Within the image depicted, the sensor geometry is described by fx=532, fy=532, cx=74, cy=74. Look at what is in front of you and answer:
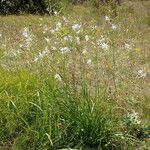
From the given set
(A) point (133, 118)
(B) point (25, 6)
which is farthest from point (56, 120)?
(B) point (25, 6)

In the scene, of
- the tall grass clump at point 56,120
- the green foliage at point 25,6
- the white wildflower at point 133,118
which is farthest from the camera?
the green foliage at point 25,6

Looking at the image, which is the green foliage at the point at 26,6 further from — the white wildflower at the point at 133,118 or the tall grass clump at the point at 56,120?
the tall grass clump at the point at 56,120

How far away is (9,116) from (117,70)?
3.56 m

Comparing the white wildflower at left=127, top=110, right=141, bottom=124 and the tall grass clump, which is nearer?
the tall grass clump

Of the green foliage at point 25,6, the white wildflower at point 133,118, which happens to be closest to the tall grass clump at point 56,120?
the white wildflower at point 133,118

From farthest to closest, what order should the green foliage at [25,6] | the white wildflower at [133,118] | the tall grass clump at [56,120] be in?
1. the green foliage at [25,6]
2. the white wildflower at [133,118]
3. the tall grass clump at [56,120]

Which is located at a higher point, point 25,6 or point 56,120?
point 56,120

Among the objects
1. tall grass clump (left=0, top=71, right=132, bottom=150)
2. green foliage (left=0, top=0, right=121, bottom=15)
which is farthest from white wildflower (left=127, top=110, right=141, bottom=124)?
green foliage (left=0, top=0, right=121, bottom=15)

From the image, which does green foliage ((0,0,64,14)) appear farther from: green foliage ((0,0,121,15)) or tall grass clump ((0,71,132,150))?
tall grass clump ((0,71,132,150))

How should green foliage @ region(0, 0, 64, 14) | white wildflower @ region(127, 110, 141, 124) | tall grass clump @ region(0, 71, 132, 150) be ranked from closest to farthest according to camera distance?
tall grass clump @ region(0, 71, 132, 150) < white wildflower @ region(127, 110, 141, 124) < green foliage @ region(0, 0, 64, 14)

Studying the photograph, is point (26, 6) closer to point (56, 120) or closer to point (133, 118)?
point (133, 118)

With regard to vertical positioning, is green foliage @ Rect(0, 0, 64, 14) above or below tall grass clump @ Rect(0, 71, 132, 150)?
below

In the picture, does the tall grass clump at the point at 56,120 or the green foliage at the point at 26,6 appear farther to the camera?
the green foliage at the point at 26,6

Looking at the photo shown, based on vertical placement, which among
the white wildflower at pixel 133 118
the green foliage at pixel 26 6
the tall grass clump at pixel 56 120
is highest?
the tall grass clump at pixel 56 120
